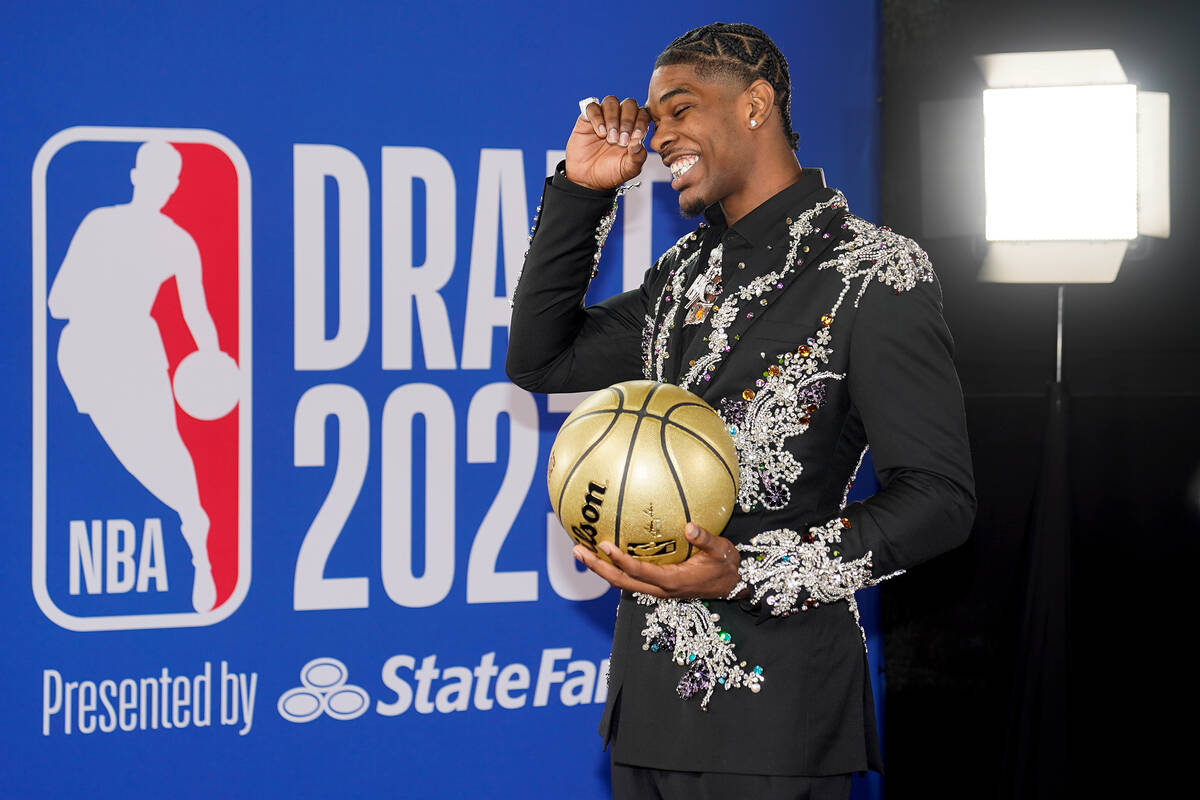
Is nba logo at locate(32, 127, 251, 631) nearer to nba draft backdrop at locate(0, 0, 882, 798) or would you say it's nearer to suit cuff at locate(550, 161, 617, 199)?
nba draft backdrop at locate(0, 0, 882, 798)

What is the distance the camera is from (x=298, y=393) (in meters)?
2.62

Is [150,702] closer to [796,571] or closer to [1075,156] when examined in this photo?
[796,571]

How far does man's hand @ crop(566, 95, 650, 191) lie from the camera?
1755 mm

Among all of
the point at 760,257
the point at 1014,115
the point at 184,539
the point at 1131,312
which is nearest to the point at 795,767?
the point at 760,257

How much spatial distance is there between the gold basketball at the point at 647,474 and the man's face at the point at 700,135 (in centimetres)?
35

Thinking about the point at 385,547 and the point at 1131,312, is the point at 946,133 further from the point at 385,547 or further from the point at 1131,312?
the point at 385,547

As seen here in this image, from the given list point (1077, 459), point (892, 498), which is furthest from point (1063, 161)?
point (892, 498)

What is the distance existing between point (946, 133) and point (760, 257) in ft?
4.73

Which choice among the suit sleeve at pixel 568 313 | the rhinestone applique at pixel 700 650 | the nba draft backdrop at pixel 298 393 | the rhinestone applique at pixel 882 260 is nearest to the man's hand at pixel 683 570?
the rhinestone applique at pixel 700 650

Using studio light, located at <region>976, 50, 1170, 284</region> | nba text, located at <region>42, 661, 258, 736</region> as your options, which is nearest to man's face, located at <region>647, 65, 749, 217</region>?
studio light, located at <region>976, 50, 1170, 284</region>

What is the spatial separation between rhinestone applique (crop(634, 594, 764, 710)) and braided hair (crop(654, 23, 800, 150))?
2.37 ft

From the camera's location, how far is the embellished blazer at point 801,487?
148 cm

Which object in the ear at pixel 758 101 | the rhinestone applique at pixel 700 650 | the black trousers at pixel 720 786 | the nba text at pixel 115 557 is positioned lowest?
the black trousers at pixel 720 786

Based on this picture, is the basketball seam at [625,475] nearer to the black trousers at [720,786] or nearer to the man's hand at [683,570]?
the man's hand at [683,570]
